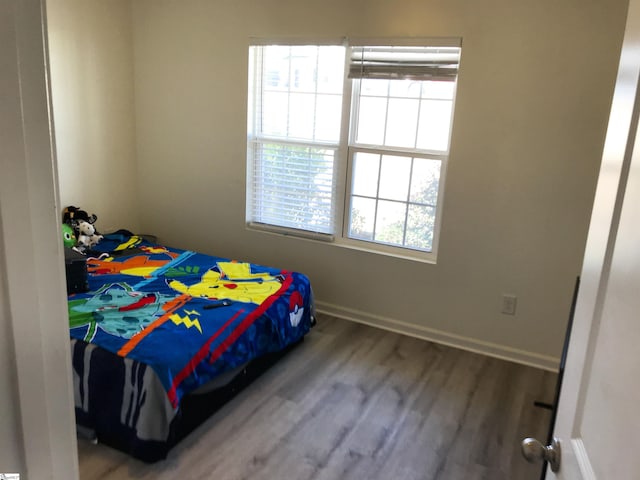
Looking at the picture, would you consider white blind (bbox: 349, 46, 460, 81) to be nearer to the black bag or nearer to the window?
the window

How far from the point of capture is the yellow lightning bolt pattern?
259 centimetres

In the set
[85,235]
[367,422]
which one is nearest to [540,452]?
[367,422]

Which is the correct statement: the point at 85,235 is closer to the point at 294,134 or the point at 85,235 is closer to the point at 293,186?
the point at 293,186

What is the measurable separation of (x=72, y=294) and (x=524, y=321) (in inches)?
107

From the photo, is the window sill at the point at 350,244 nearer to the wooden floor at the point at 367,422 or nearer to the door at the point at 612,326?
the wooden floor at the point at 367,422

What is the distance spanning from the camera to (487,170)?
10.4 ft

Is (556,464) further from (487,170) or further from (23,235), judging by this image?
(487,170)

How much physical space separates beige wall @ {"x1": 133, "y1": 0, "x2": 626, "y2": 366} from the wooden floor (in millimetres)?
366

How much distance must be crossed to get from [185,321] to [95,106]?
2215 millimetres

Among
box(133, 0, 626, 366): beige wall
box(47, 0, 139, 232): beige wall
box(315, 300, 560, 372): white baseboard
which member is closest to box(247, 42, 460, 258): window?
box(133, 0, 626, 366): beige wall

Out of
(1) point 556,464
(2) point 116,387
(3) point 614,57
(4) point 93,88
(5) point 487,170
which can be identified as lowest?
(2) point 116,387

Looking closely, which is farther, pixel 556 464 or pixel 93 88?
pixel 93 88

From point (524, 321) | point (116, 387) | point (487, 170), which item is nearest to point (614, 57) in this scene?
point (487, 170)

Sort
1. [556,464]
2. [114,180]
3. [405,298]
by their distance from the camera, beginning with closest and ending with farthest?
[556,464] < [405,298] < [114,180]
